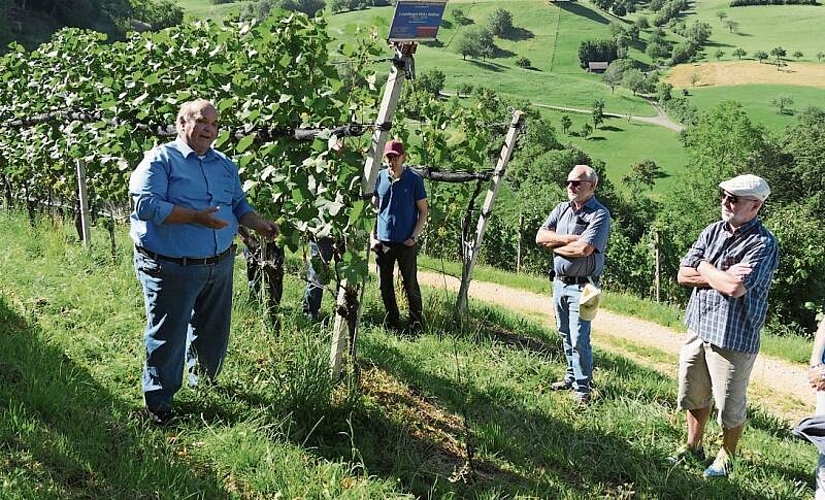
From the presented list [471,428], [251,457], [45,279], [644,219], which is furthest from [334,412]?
[644,219]

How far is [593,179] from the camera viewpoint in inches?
166

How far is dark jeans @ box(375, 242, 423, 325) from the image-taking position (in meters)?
5.30

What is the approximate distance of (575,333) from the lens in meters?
4.24

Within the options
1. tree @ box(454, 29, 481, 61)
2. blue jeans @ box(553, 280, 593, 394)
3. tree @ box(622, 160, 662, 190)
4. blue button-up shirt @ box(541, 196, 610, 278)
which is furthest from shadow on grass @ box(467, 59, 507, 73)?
blue jeans @ box(553, 280, 593, 394)

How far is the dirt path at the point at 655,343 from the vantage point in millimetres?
5605

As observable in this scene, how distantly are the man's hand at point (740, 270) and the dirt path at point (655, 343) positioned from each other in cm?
158

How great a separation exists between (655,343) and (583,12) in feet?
425

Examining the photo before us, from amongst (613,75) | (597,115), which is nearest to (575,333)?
(597,115)

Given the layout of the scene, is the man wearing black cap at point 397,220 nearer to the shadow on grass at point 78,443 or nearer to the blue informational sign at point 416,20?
the blue informational sign at point 416,20

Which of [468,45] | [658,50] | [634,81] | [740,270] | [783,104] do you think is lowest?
[740,270]

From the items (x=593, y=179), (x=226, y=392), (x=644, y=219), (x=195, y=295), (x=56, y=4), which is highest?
(x=56, y=4)

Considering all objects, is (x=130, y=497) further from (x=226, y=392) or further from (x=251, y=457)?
(x=226, y=392)

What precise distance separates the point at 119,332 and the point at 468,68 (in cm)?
9770

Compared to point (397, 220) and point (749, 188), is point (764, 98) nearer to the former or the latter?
point (397, 220)
